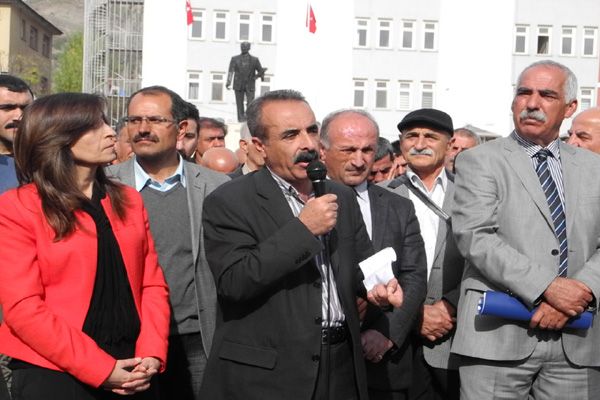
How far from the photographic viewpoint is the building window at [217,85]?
46500mm

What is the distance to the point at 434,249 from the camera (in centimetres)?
557

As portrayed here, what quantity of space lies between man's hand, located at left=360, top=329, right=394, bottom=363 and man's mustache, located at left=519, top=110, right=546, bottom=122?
4.50ft

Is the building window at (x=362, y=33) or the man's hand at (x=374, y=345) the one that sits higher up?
the building window at (x=362, y=33)

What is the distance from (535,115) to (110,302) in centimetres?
238

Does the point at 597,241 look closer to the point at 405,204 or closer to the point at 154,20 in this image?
the point at 405,204

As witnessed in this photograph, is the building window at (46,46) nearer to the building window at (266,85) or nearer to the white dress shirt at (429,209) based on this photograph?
the building window at (266,85)

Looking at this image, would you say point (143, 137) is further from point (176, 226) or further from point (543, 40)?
point (543, 40)

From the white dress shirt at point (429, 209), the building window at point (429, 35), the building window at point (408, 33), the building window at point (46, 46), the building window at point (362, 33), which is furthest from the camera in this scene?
the building window at point (46, 46)

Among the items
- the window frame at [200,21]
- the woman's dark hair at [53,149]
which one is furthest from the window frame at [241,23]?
the woman's dark hair at [53,149]

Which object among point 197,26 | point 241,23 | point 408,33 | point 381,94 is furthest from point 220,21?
point 408,33

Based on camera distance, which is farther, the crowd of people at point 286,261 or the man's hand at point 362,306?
the man's hand at point 362,306

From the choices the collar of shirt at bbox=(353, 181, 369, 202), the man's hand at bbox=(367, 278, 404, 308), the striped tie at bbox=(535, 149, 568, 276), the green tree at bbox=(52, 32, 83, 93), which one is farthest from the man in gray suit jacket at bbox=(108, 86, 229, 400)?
the green tree at bbox=(52, 32, 83, 93)

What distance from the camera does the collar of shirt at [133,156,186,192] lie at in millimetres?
5316

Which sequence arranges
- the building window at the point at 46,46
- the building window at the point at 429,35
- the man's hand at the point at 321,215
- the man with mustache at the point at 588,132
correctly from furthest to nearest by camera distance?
the building window at the point at 46,46 < the building window at the point at 429,35 < the man with mustache at the point at 588,132 < the man's hand at the point at 321,215
